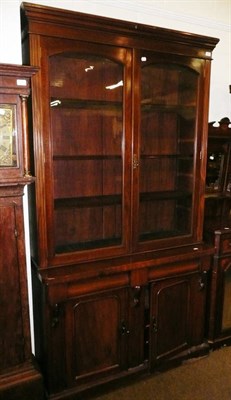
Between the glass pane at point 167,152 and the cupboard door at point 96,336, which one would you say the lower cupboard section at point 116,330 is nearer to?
the cupboard door at point 96,336

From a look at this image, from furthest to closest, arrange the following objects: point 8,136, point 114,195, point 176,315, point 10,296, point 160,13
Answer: point 160,13 → point 176,315 → point 114,195 → point 10,296 → point 8,136

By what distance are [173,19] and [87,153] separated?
123 cm

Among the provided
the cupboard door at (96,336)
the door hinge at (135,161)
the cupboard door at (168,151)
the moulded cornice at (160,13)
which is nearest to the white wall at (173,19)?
the moulded cornice at (160,13)

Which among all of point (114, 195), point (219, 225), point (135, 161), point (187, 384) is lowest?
point (187, 384)

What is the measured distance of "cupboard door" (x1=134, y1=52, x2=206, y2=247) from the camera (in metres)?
2.01

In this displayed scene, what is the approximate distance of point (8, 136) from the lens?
1568 mm

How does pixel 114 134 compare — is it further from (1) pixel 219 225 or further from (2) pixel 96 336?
(2) pixel 96 336

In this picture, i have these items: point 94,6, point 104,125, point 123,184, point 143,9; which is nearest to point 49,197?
point 123,184

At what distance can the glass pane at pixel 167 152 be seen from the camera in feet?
6.73

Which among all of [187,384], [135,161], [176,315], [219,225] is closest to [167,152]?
[135,161]

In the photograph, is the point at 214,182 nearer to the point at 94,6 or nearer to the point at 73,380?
the point at 94,6

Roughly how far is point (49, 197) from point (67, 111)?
54 centimetres

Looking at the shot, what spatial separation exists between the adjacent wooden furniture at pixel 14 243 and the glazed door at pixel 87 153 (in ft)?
0.41

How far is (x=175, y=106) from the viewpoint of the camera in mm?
2141
